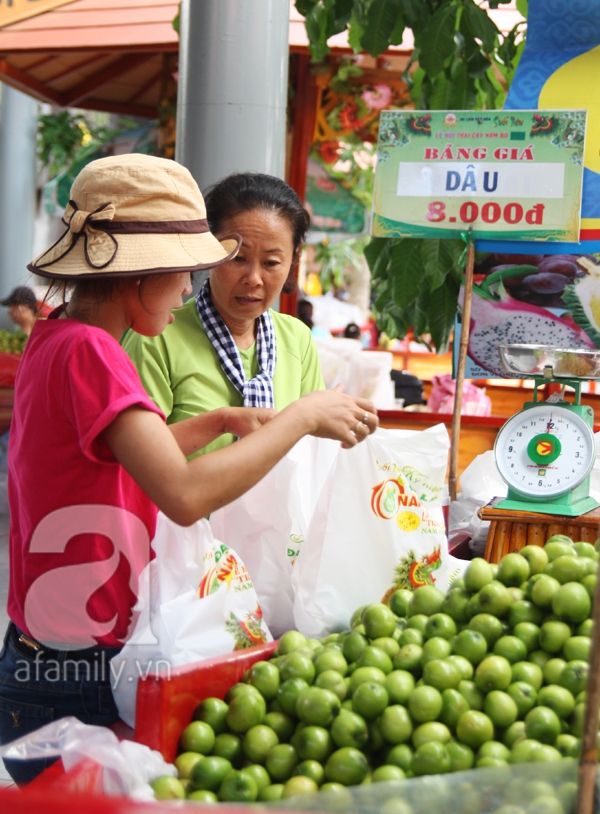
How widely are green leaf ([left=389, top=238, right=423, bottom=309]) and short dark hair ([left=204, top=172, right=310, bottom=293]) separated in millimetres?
1222

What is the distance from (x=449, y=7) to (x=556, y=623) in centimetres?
237

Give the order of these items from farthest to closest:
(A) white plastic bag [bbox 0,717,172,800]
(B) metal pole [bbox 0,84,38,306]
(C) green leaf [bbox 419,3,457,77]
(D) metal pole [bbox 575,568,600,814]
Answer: (B) metal pole [bbox 0,84,38,306]
(C) green leaf [bbox 419,3,457,77]
(A) white plastic bag [bbox 0,717,172,800]
(D) metal pole [bbox 575,568,600,814]

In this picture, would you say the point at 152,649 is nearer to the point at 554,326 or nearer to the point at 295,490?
the point at 295,490

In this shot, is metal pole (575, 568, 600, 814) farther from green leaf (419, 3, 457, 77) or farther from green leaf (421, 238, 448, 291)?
green leaf (419, 3, 457, 77)

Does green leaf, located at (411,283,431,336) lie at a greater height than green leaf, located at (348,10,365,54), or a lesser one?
lesser

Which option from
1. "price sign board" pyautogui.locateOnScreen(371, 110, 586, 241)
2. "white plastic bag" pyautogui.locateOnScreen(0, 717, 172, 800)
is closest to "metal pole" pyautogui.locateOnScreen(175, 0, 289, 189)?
"price sign board" pyautogui.locateOnScreen(371, 110, 586, 241)

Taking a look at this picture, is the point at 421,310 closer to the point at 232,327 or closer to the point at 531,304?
the point at 531,304

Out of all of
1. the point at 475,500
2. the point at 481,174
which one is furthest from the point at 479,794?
the point at 481,174

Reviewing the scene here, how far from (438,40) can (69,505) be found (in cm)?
236

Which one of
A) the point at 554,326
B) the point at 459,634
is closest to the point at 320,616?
the point at 459,634

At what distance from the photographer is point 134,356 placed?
6.15 feet

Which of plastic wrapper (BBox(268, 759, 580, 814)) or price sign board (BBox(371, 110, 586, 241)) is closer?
plastic wrapper (BBox(268, 759, 580, 814))

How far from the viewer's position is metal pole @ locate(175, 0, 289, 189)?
9.66ft

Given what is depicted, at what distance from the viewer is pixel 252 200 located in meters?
1.92
